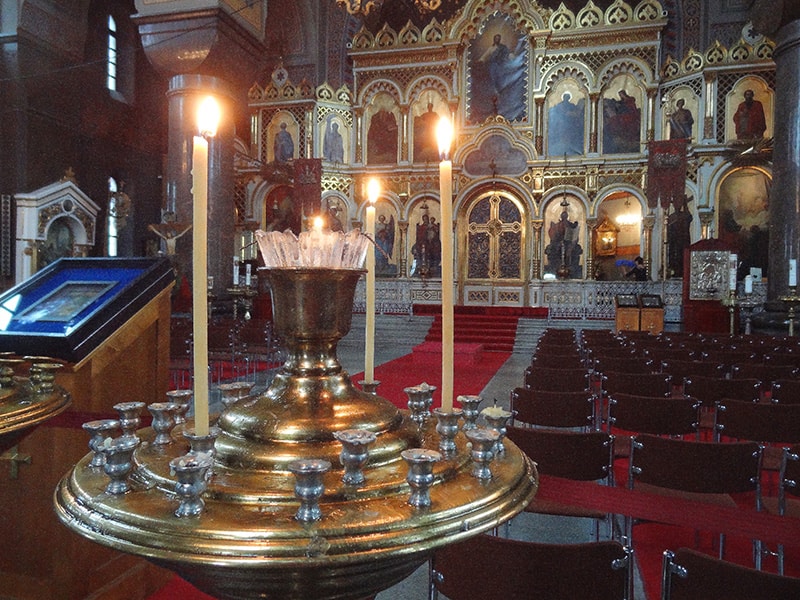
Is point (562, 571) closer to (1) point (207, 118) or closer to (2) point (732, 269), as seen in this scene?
(1) point (207, 118)

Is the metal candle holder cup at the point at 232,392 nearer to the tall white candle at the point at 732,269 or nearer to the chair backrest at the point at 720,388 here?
the chair backrest at the point at 720,388

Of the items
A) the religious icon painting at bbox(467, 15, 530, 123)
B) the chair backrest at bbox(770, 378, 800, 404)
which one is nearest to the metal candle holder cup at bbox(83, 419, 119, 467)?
the chair backrest at bbox(770, 378, 800, 404)

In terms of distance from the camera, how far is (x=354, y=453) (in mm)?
914

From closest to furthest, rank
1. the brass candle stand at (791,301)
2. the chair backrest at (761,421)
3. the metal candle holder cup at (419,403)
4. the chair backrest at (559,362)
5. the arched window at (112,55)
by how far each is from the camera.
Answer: the metal candle holder cup at (419,403), the chair backrest at (761,421), the chair backrest at (559,362), the brass candle stand at (791,301), the arched window at (112,55)

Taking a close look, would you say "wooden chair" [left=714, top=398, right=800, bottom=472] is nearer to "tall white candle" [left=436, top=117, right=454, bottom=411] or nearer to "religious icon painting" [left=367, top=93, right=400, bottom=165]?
"tall white candle" [left=436, top=117, right=454, bottom=411]

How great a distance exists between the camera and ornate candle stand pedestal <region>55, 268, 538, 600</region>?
806 millimetres

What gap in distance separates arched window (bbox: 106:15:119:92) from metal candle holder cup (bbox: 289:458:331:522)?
18821 mm

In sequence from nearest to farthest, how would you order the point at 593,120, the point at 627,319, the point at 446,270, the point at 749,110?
the point at 446,270 < the point at 627,319 < the point at 749,110 < the point at 593,120

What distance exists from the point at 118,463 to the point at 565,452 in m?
2.18

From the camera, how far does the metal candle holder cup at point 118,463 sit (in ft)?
3.04

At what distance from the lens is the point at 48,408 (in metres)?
1.56

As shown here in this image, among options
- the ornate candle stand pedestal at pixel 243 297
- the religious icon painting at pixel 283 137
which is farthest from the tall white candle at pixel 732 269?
the religious icon painting at pixel 283 137

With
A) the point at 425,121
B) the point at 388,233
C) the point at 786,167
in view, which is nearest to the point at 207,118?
the point at 786,167

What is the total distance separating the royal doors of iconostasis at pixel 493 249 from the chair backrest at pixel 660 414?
547 inches
